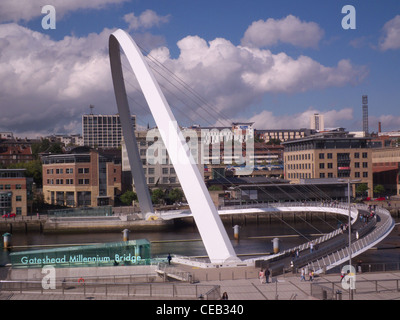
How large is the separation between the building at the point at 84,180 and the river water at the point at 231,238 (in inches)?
439

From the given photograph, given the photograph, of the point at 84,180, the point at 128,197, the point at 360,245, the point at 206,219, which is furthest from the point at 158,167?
the point at 206,219

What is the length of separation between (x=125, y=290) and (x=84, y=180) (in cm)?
3718

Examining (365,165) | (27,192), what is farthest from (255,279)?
(365,165)

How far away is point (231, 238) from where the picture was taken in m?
36.8

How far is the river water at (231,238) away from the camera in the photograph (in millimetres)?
30120

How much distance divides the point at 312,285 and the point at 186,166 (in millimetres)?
6984

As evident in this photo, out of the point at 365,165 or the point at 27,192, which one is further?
the point at 365,165

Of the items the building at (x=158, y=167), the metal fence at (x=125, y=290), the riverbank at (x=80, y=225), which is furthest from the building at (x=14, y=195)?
the metal fence at (x=125, y=290)

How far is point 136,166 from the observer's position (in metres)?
36.4

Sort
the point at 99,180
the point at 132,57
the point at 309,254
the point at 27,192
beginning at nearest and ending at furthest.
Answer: the point at 309,254 < the point at 132,57 < the point at 27,192 < the point at 99,180

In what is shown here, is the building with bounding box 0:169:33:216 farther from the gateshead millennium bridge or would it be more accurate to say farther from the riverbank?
the gateshead millennium bridge

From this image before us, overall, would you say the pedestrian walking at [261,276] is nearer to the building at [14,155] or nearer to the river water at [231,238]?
the river water at [231,238]
